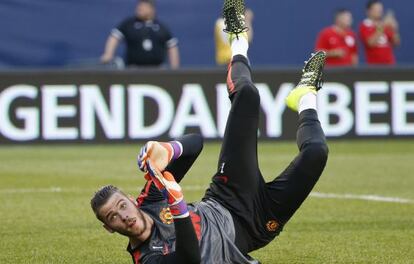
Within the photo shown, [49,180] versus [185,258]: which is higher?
[185,258]

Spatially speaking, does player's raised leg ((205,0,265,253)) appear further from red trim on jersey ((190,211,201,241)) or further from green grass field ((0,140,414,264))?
green grass field ((0,140,414,264))

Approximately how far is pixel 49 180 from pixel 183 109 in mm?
5143

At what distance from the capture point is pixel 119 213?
6.55 m

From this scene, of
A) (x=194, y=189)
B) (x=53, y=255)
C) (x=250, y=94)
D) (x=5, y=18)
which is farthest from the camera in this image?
(x=5, y=18)

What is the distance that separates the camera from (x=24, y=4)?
21.3m

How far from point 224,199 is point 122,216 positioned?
0.99 m

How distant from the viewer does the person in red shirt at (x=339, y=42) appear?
20.4 metres

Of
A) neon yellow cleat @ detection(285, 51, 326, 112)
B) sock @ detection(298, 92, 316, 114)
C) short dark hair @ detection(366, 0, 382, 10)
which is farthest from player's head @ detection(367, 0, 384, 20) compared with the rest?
sock @ detection(298, 92, 316, 114)

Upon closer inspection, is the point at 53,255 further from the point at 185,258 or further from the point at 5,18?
the point at 5,18

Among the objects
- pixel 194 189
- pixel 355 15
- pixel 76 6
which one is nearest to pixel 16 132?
pixel 76 6

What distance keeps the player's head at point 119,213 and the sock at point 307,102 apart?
1.88 meters

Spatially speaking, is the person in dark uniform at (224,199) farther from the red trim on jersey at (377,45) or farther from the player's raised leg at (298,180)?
the red trim on jersey at (377,45)

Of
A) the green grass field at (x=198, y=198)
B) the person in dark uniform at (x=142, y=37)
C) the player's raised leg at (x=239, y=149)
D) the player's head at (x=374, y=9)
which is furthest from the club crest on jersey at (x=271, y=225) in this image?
the player's head at (x=374, y=9)

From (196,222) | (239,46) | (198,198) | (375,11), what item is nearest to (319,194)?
(198,198)
